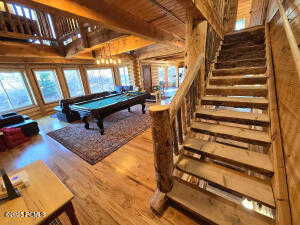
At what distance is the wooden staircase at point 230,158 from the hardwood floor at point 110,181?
0.29m

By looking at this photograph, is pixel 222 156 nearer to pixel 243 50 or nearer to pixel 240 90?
pixel 240 90

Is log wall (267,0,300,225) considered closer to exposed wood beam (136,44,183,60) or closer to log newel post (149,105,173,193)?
log newel post (149,105,173,193)

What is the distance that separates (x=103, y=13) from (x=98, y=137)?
108 inches

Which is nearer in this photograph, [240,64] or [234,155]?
[234,155]

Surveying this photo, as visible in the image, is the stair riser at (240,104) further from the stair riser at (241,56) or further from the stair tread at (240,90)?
the stair riser at (241,56)

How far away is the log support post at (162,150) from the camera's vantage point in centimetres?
125

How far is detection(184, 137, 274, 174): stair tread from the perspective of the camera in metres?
1.31

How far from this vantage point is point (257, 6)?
452cm

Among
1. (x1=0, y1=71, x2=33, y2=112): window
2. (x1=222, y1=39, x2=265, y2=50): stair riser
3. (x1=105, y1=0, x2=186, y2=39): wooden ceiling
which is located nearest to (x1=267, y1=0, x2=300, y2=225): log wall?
(x1=222, y1=39, x2=265, y2=50): stair riser

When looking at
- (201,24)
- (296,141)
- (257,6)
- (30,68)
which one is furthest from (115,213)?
(257,6)

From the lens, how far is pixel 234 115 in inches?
71.9


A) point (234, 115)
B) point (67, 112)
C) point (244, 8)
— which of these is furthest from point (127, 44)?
point (244, 8)

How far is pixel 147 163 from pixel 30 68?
6.22m

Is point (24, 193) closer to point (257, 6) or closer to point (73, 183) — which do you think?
point (73, 183)
